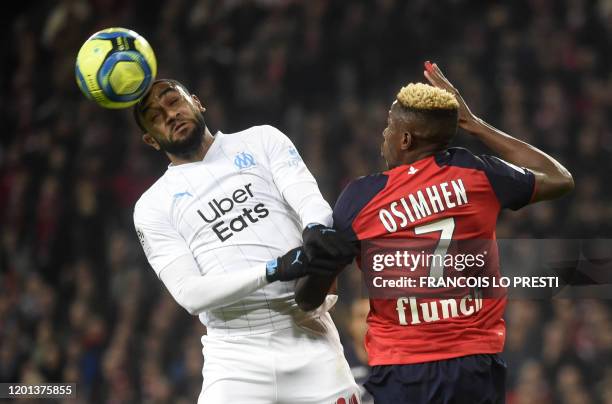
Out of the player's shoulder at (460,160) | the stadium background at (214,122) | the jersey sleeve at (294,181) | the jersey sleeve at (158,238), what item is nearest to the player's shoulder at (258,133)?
the jersey sleeve at (294,181)

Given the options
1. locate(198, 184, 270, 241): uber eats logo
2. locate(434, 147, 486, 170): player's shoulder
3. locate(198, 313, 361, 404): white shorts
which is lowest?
locate(198, 313, 361, 404): white shorts

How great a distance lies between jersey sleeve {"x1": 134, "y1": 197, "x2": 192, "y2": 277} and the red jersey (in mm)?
A: 760

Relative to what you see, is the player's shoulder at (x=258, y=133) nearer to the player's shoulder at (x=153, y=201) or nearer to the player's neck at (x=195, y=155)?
the player's neck at (x=195, y=155)

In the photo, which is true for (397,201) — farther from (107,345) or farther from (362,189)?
(107,345)

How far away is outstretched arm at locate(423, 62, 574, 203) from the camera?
406 centimetres

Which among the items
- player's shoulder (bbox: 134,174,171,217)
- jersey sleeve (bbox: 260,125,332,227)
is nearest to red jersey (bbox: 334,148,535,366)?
jersey sleeve (bbox: 260,125,332,227)

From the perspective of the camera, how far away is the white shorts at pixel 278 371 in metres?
4.21

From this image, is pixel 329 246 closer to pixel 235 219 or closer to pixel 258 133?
pixel 235 219

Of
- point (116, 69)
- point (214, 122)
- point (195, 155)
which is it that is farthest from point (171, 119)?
point (214, 122)

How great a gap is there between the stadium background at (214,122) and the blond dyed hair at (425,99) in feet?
14.0

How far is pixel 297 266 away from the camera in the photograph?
13.1ft

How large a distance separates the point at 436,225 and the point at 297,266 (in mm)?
569

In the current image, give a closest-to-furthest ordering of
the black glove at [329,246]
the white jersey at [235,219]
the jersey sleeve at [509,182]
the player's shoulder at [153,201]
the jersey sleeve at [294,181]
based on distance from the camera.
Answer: the black glove at [329,246]
the jersey sleeve at [509,182]
the jersey sleeve at [294,181]
the white jersey at [235,219]
the player's shoulder at [153,201]

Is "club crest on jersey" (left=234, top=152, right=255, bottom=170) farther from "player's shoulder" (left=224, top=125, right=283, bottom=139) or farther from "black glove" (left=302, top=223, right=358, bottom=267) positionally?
"black glove" (left=302, top=223, right=358, bottom=267)
